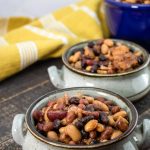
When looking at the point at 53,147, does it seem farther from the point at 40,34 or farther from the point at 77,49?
the point at 40,34

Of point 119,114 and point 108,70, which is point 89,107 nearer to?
point 119,114

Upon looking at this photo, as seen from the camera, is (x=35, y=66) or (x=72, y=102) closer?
(x=72, y=102)

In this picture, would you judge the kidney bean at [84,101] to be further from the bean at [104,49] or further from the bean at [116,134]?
the bean at [104,49]

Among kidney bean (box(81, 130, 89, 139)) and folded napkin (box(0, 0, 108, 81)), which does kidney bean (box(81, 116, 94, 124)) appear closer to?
kidney bean (box(81, 130, 89, 139))

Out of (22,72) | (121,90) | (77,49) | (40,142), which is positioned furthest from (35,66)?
(40,142)

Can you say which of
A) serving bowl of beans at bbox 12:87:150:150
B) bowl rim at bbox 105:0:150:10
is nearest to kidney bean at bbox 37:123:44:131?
serving bowl of beans at bbox 12:87:150:150
